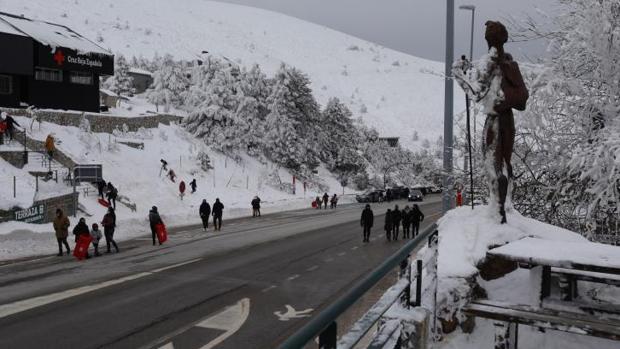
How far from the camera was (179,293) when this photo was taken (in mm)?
12281

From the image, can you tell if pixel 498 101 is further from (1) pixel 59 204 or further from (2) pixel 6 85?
(2) pixel 6 85

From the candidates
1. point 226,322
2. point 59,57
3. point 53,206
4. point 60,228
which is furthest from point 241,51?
point 226,322

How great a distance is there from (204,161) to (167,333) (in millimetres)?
42330

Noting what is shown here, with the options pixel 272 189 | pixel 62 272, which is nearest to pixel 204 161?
pixel 272 189

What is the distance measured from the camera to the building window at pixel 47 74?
4221 centimetres

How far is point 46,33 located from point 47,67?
3871mm

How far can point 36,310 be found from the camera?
10711mm

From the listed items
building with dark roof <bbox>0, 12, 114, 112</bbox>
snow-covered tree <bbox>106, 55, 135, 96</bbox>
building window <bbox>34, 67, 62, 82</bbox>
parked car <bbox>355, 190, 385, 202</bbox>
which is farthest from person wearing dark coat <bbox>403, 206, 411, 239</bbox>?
snow-covered tree <bbox>106, 55, 135, 96</bbox>

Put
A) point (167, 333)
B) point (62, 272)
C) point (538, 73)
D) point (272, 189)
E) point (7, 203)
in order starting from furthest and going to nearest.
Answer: point (272, 189) < point (7, 203) < point (62, 272) < point (538, 73) < point (167, 333)

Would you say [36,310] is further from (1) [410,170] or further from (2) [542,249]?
(1) [410,170]

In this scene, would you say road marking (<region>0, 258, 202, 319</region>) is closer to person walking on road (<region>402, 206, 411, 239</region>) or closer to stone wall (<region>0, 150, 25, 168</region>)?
person walking on road (<region>402, 206, 411, 239</region>)

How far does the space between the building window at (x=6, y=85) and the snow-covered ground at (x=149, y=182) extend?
3.67 meters

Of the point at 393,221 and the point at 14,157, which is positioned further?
the point at 14,157

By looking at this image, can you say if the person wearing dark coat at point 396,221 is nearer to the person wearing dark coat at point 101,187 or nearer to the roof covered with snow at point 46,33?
the person wearing dark coat at point 101,187
